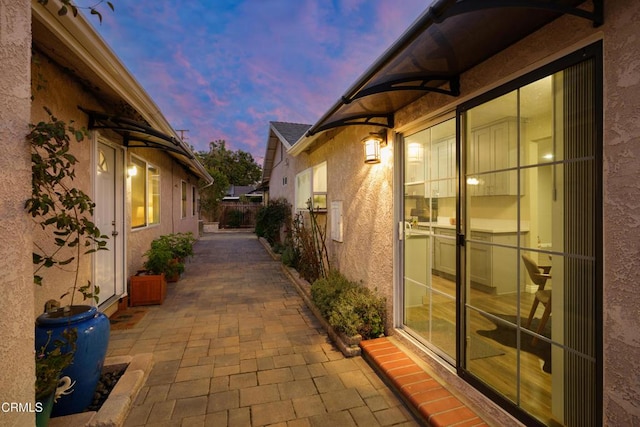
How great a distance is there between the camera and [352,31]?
12531 mm

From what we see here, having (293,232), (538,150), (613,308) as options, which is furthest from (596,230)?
(293,232)

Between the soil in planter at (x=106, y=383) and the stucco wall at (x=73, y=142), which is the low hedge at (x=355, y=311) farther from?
the stucco wall at (x=73, y=142)

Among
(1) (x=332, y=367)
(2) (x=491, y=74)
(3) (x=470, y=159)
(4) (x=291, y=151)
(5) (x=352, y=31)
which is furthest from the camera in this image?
(5) (x=352, y=31)

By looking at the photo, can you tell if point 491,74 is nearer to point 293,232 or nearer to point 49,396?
point 49,396

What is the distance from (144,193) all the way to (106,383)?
15.4ft

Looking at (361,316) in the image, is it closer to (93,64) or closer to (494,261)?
(494,261)

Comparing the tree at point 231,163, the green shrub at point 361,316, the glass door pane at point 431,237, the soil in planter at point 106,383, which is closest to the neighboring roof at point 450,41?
the glass door pane at point 431,237

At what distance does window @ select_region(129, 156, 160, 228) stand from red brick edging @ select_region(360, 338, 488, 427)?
17.4 feet

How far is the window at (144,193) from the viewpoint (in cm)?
621

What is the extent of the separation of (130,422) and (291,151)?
642cm

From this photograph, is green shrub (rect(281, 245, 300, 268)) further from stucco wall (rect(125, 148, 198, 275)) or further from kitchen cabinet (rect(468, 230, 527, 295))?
kitchen cabinet (rect(468, 230, 527, 295))

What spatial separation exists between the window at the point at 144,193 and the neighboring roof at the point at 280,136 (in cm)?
375

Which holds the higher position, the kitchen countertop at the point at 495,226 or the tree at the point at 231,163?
the tree at the point at 231,163

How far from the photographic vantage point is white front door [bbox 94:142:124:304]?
4.66m
